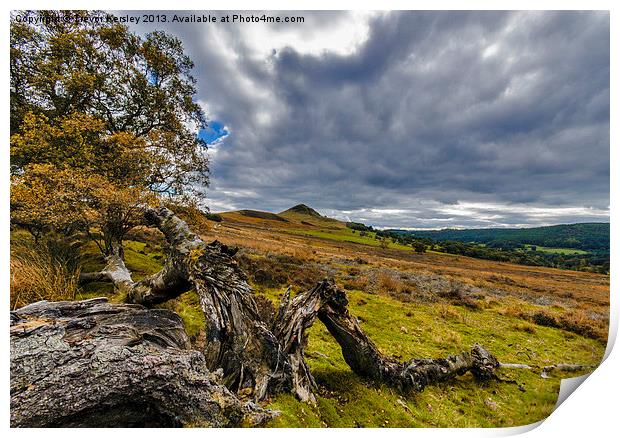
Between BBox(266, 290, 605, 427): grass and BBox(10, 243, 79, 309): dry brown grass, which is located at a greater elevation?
BBox(10, 243, 79, 309): dry brown grass

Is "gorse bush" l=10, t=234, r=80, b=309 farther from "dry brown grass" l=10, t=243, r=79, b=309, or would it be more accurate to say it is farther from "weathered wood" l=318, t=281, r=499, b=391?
"weathered wood" l=318, t=281, r=499, b=391

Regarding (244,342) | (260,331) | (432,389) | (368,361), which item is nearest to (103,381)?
(244,342)

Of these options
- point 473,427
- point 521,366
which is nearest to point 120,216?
point 473,427

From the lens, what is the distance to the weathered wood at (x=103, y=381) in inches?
128

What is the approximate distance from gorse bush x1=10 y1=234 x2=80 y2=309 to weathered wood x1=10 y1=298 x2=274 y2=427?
209cm

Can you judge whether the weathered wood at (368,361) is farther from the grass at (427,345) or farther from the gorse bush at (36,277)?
the gorse bush at (36,277)

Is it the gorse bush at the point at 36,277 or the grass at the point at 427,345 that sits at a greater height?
the gorse bush at the point at 36,277

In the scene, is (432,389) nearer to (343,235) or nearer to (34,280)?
(34,280)

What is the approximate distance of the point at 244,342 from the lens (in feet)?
14.4

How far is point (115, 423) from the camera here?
148 inches

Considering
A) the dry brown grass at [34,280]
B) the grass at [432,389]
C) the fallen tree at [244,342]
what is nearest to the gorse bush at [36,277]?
the dry brown grass at [34,280]

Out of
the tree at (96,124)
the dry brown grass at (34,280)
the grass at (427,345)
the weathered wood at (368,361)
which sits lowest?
the grass at (427,345)

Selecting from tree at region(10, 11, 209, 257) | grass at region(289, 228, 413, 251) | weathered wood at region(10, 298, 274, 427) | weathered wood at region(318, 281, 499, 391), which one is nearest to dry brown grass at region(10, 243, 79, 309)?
tree at region(10, 11, 209, 257)

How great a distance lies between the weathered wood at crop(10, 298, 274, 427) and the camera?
3242 mm
